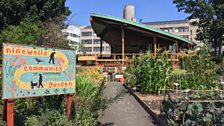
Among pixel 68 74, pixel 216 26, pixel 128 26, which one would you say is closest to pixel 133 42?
pixel 128 26

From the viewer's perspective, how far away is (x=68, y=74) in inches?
214

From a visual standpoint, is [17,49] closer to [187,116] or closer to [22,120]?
[22,120]

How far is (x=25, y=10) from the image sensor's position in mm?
31094

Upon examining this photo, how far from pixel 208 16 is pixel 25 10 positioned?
2065cm

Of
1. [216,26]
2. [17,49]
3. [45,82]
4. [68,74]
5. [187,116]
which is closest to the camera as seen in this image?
[17,49]

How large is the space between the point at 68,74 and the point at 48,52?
0.65 m

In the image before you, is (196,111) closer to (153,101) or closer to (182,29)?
(153,101)

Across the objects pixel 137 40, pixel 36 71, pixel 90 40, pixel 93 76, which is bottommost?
pixel 93 76

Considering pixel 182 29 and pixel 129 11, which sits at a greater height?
pixel 129 11

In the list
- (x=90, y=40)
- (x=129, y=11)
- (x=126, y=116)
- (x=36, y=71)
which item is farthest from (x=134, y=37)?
(x=90, y=40)

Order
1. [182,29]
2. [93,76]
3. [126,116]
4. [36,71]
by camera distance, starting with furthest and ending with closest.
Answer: [182,29]
[93,76]
[126,116]
[36,71]

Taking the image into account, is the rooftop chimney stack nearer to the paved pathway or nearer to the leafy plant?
the paved pathway

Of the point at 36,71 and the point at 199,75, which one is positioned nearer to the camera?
the point at 36,71

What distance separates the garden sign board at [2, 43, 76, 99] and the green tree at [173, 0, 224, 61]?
26180 mm
